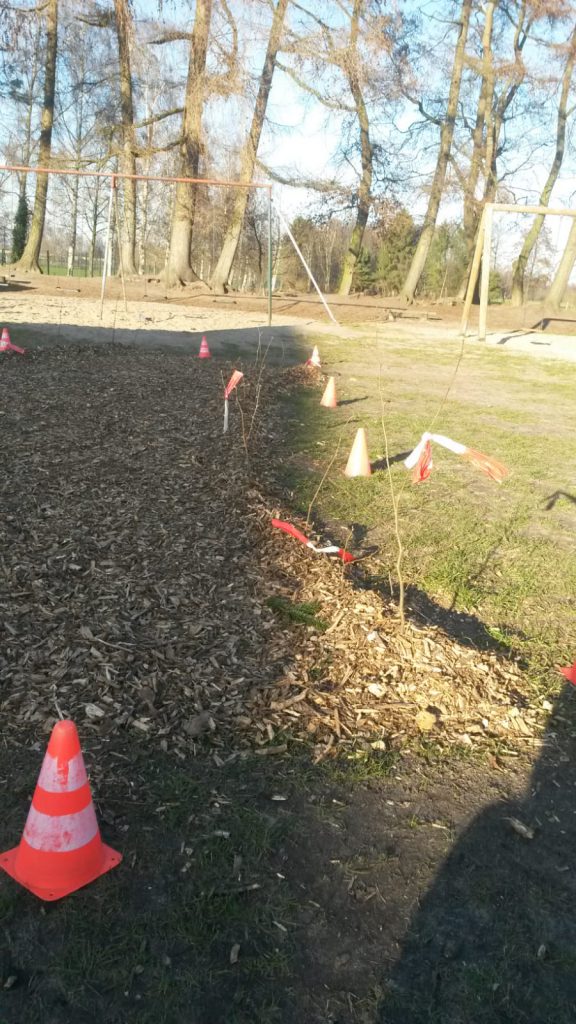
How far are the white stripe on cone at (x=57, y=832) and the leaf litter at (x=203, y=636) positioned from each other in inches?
24.9

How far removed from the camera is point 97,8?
23.9m

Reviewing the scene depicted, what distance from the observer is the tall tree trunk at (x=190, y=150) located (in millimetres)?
22406

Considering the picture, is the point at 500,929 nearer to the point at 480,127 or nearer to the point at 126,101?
the point at 126,101

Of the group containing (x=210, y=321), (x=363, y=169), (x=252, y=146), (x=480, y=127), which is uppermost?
(x=480, y=127)

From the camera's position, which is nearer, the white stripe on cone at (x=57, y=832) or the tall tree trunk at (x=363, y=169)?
the white stripe on cone at (x=57, y=832)

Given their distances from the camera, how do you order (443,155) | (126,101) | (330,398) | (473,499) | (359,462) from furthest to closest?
(443,155) < (126,101) < (330,398) < (359,462) < (473,499)

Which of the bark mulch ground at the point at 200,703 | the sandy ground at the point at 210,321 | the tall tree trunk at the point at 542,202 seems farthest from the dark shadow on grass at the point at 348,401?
the tall tree trunk at the point at 542,202

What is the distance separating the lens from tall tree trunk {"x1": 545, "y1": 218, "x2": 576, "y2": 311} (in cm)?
2681

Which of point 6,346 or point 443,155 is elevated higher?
point 443,155

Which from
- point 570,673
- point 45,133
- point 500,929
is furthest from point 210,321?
point 500,929

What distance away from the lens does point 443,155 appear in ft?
89.5

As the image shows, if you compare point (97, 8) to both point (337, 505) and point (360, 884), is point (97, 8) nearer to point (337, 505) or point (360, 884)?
point (337, 505)

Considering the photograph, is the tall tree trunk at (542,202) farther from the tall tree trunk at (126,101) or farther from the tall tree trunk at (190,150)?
the tall tree trunk at (126,101)

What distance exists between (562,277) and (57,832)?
28.4 meters
